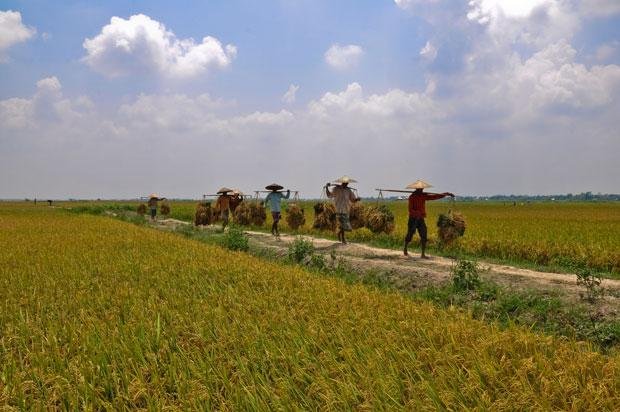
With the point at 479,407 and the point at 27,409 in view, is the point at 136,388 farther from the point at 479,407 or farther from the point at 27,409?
the point at 479,407

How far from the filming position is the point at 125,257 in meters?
10.2

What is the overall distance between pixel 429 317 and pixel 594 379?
183 centimetres

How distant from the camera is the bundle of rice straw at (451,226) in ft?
45.9

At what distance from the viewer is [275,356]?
12.9 ft

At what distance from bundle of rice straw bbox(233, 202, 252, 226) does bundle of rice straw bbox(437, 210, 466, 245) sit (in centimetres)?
1206

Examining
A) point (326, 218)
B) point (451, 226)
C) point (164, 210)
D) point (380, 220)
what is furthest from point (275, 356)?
point (164, 210)

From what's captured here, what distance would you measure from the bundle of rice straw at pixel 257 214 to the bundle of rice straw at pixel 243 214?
0.53 feet

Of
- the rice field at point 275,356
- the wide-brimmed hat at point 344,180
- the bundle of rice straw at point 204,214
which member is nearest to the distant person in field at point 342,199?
the wide-brimmed hat at point 344,180

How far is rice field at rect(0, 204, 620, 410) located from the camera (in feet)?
10.4

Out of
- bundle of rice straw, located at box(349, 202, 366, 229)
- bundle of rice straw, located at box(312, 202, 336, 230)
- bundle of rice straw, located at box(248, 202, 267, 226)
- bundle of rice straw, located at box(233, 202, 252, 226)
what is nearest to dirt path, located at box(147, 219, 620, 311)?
bundle of rice straw, located at box(349, 202, 366, 229)

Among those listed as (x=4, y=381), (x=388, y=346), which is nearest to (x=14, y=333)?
(x=4, y=381)

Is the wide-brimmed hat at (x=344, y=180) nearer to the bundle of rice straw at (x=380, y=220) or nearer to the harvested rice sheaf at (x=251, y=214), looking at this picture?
the bundle of rice straw at (x=380, y=220)

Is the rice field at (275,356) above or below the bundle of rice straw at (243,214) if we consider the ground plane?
below

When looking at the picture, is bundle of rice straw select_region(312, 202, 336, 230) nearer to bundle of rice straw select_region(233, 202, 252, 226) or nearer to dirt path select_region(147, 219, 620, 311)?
bundle of rice straw select_region(233, 202, 252, 226)
